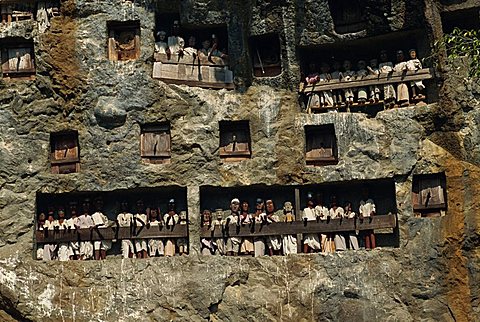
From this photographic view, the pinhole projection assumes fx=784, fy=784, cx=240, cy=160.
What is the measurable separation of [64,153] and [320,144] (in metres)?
6.48

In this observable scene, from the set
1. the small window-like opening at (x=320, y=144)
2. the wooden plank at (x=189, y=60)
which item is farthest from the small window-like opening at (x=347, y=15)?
the wooden plank at (x=189, y=60)

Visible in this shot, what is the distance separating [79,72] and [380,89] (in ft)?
25.0

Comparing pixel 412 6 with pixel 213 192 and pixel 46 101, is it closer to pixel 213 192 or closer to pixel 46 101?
pixel 213 192

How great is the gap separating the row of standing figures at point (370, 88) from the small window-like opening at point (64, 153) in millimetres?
6084

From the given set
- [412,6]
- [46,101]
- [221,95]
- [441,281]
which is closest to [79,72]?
[46,101]

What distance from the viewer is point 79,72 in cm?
1964

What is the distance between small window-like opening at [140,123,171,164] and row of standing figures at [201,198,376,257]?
1.77 meters

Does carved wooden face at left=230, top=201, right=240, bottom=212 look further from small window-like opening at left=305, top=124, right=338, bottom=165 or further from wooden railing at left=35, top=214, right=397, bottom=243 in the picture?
small window-like opening at left=305, top=124, right=338, bottom=165

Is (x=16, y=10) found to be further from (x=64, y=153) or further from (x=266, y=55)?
(x=266, y=55)

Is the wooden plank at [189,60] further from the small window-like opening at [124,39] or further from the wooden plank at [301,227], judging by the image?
the wooden plank at [301,227]

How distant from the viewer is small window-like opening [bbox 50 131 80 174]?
1969 centimetres

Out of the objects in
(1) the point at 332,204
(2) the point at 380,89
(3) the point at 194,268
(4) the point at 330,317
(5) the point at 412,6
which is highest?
(5) the point at 412,6

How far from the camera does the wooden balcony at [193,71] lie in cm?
2023

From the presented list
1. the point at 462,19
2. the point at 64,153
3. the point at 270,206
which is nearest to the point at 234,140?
the point at 270,206
